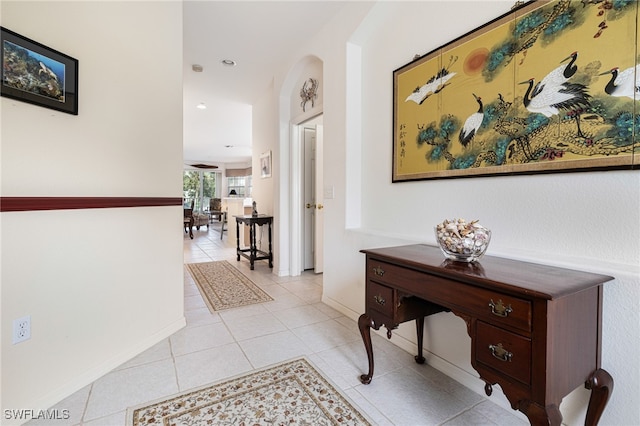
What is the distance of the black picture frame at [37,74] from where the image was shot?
1.36 metres

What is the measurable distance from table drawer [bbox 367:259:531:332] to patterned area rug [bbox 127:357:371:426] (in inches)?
25.9

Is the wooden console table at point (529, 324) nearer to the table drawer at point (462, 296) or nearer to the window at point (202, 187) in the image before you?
the table drawer at point (462, 296)

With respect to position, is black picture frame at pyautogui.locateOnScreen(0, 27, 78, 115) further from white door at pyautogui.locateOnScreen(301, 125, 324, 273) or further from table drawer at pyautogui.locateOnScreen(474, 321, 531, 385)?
white door at pyautogui.locateOnScreen(301, 125, 324, 273)

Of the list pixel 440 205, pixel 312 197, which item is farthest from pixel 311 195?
pixel 440 205

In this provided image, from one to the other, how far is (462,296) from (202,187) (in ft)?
42.0

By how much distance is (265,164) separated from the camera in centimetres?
450

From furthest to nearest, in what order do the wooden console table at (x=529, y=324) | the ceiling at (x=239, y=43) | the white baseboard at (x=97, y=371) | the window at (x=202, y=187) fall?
1. the window at (x=202, y=187)
2. the ceiling at (x=239, y=43)
3. the white baseboard at (x=97, y=371)
4. the wooden console table at (x=529, y=324)

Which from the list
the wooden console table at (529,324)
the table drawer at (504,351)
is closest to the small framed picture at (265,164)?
the wooden console table at (529,324)

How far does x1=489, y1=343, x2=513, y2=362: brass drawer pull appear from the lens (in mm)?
1013

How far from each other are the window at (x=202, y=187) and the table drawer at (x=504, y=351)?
1267 cm

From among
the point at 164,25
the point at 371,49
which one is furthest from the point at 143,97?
the point at 371,49

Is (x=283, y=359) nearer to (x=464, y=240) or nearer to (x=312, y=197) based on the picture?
(x=464, y=240)

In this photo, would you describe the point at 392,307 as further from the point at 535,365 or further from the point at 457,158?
the point at 457,158

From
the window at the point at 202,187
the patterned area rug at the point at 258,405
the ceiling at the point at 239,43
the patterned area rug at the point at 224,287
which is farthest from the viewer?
the window at the point at 202,187
